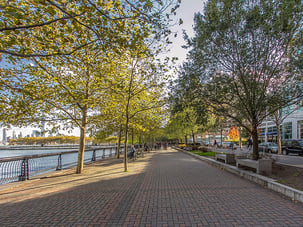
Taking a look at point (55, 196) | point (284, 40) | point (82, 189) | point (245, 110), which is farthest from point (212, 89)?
point (55, 196)

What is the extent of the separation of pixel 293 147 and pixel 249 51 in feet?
57.0

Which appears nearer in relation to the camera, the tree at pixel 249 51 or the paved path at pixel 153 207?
the paved path at pixel 153 207

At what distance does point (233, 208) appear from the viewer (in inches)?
180

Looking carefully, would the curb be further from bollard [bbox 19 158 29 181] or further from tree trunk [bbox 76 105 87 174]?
bollard [bbox 19 158 29 181]

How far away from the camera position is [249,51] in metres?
8.80

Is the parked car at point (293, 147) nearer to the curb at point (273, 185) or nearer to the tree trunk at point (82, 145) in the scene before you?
the curb at point (273, 185)

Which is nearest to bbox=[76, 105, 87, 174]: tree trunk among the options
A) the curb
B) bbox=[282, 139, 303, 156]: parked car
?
the curb

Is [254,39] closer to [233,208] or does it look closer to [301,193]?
[301,193]

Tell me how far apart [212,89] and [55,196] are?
325 inches

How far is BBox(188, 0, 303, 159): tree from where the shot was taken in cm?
827

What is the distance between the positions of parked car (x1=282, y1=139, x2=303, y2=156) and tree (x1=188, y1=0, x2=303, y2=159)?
47.0 feet

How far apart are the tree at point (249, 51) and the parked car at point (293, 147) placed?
14.3 metres

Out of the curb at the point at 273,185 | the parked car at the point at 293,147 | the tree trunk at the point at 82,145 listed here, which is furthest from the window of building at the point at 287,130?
the tree trunk at the point at 82,145

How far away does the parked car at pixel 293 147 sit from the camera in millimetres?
19906
